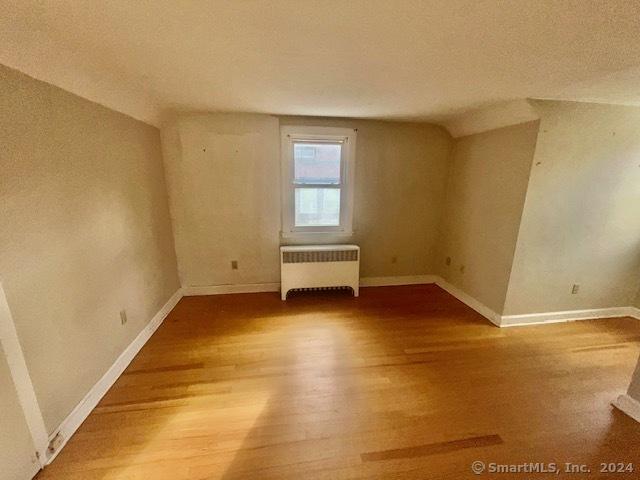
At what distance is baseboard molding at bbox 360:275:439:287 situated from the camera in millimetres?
3525

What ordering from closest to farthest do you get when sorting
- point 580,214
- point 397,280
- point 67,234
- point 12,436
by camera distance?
point 12,436
point 67,234
point 580,214
point 397,280

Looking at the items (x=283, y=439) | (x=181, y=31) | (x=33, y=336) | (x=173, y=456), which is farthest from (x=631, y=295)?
(x=33, y=336)

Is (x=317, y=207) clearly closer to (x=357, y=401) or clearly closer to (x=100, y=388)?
(x=357, y=401)

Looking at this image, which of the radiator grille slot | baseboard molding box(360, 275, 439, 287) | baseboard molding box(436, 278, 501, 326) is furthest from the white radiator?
baseboard molding box(436, 278, 501, 326)

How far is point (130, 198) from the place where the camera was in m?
2.15

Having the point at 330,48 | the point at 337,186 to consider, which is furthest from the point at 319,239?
the point at 330,48

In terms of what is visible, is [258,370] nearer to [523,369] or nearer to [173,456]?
[173,456]

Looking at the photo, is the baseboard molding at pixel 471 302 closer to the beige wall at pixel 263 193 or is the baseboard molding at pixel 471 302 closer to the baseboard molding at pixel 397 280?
the baseboard molding at pixel 397 280

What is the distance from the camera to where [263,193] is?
3.05m

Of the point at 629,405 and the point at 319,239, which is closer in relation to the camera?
the point at 629,405

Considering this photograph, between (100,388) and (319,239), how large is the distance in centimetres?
237

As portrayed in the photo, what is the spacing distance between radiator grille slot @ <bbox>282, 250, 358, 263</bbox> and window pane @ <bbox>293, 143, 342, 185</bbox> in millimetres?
869

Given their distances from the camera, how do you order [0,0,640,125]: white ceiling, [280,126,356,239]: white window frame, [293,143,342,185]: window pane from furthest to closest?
[293,143,342,185]: window pane < [280,126,356,239]: white window frame < [0,0,640,125]: white ceiling

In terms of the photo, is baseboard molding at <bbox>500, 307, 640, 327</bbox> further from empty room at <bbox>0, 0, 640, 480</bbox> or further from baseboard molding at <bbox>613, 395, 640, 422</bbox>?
baseboard molding at <bbox>613, 395, 640, 422</bbox>
